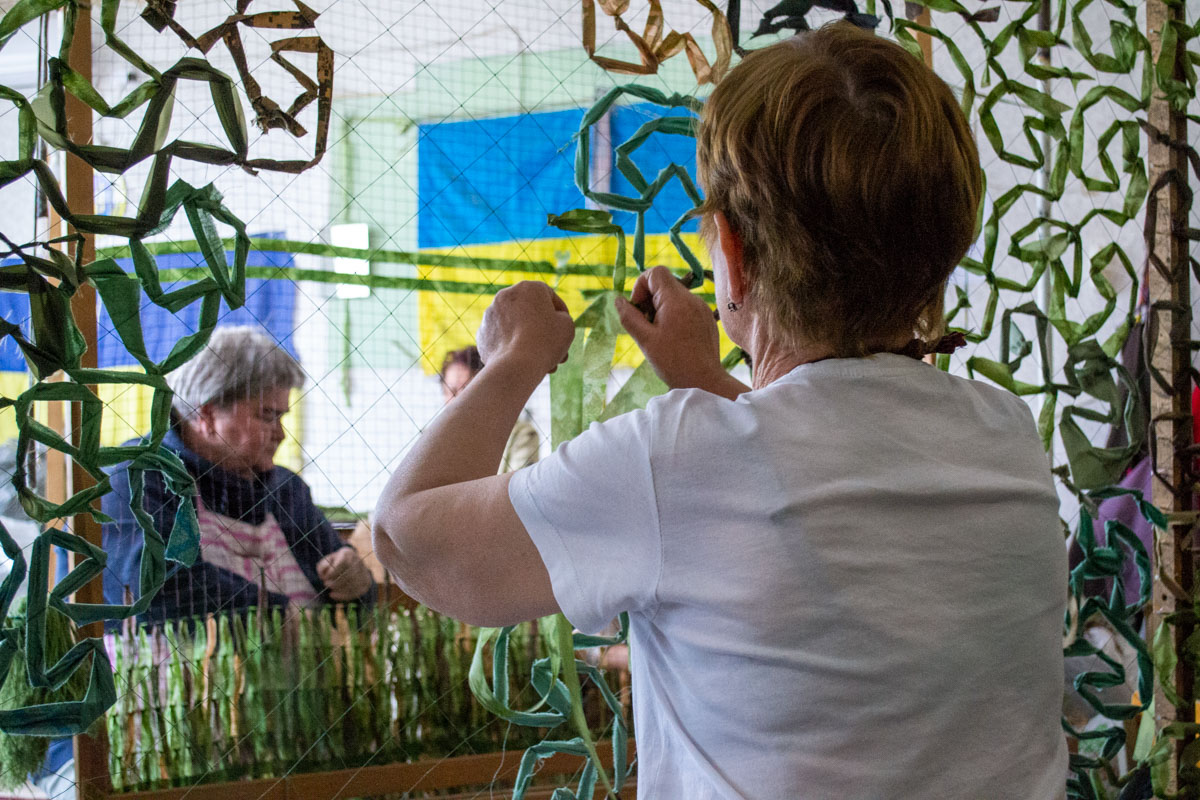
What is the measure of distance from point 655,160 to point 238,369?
48 cm

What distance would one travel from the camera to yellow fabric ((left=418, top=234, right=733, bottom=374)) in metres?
0.99

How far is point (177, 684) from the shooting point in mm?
908

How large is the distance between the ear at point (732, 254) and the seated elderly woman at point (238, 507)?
51 centimetres

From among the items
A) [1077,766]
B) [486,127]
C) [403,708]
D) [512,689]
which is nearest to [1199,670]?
[1077,766]

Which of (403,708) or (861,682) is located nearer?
(861,682)

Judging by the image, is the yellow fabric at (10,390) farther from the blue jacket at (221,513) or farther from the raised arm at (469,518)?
the raised arm at (469,518)

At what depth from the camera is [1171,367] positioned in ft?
3.45

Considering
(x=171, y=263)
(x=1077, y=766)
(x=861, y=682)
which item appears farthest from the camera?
(x=1077, y=766)

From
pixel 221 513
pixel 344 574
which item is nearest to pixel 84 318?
pixel 221 513

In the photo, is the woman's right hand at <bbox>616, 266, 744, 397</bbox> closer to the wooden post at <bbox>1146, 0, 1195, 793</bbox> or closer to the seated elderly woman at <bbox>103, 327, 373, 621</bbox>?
the seated elderly woman at <bbox>103, 327, 373, 621</bbox>

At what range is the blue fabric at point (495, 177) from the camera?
3.16 feet

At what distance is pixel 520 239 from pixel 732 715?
61cm

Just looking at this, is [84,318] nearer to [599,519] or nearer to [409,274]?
[409,274]

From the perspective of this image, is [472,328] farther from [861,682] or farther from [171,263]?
[861,682]
